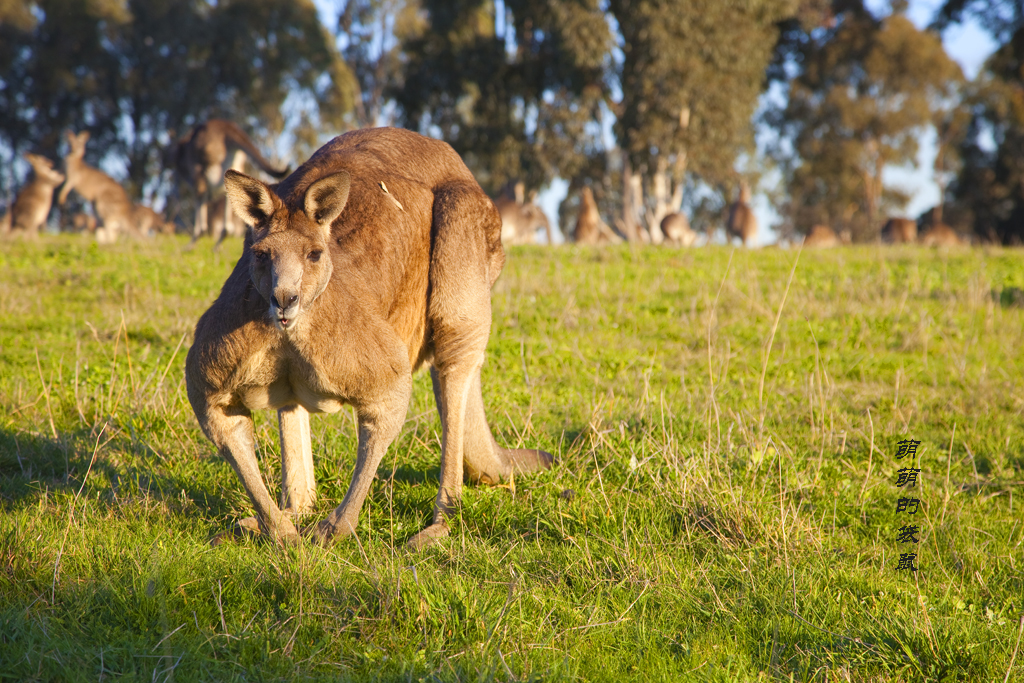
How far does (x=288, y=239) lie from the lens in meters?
3.03

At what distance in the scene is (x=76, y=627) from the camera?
294 centimetres

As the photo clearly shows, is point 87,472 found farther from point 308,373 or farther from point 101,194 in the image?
point 101,194

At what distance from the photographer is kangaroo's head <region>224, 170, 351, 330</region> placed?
9.48 ft

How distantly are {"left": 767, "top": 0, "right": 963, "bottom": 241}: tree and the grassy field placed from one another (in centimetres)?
3042

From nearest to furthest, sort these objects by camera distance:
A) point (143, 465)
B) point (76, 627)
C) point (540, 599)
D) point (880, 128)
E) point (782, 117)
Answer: point (76, 627) < point (540, 599) < point (143, 465) < point (880, 128) < point (782, 117)

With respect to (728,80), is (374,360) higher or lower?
lower

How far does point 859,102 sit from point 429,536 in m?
35.9

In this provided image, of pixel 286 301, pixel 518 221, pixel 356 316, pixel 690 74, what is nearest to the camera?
pixel 286 301

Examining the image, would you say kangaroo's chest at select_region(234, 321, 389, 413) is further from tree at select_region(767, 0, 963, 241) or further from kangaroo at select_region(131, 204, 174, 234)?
tree at select_region(767, 0, 963, 241)

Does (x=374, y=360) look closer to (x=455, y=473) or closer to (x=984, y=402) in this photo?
(x=455, y=473)

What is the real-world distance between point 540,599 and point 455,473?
2.99 feet

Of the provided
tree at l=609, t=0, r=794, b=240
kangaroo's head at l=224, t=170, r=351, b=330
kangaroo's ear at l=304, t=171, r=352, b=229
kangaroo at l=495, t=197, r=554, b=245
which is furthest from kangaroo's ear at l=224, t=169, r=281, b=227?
tree at l=609, t=0, r=794, b=240

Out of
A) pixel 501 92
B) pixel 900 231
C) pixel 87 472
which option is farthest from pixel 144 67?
pixel 87 472

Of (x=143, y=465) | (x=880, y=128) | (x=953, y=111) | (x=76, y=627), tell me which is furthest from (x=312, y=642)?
(x=953, y=111)
